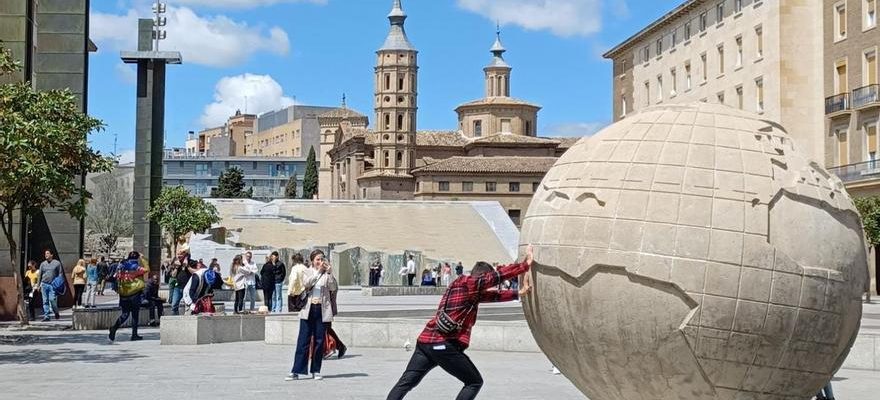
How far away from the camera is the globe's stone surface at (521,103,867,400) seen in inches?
307

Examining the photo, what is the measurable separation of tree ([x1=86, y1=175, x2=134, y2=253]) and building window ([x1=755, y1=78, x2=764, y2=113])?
51194 millimetres

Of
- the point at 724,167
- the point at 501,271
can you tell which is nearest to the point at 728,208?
the point at 724,167

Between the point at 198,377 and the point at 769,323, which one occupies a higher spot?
the point at 769,323

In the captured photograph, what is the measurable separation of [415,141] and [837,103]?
7585cm

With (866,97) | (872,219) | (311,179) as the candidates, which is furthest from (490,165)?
(872,219)

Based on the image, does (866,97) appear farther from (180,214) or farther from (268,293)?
(180,214)

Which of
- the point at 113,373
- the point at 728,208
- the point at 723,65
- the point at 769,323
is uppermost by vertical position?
the point at 723,65

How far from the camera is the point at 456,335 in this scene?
8891 millimetres

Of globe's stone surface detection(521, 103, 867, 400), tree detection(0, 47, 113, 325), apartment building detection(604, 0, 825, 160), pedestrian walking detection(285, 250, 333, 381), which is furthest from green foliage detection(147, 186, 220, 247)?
globe's stone surface detection(521, 103, 867, 400)

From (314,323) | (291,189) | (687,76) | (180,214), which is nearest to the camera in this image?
(314,323)

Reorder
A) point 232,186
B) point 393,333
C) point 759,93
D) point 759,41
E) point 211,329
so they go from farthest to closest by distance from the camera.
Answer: point 232,186
point 759,41
point 759,93
point 211,329
point 393,333

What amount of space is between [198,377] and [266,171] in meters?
148

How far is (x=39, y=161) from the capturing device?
1833cm

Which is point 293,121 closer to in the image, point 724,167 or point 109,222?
point 109,222
